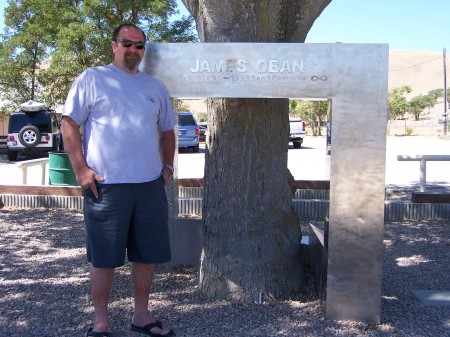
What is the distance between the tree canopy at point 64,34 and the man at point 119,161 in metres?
16.8

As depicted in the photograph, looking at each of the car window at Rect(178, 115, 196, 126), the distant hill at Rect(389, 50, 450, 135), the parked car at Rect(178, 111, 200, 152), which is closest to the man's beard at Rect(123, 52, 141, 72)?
the parked car at Rect(178, 111, 200, 152)

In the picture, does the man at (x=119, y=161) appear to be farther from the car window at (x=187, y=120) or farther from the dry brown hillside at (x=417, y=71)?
the dry brown hillside at (x=417, y=71)

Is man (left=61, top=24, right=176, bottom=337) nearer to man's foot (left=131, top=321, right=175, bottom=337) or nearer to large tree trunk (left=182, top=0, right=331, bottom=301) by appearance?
man's foot (left=131, top=321, right=175, bottom=337)

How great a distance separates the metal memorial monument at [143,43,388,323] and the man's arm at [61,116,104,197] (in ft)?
2.14

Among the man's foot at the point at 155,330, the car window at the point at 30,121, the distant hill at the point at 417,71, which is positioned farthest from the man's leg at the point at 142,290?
the distant hill at the point at 417,71

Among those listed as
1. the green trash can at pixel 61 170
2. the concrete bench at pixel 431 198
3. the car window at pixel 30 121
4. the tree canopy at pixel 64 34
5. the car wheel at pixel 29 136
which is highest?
the tree canopy at pixel 64 34

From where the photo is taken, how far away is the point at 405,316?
12.6 feet

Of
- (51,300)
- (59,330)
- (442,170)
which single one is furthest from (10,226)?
(442,170)

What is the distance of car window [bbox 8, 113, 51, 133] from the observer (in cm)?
1920

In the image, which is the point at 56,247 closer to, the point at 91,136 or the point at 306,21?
the point at 91,136

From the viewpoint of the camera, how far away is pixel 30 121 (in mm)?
19328

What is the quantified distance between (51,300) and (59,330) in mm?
619

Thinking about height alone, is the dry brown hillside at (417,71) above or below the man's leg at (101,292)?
above

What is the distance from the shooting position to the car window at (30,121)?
19.2 meters
